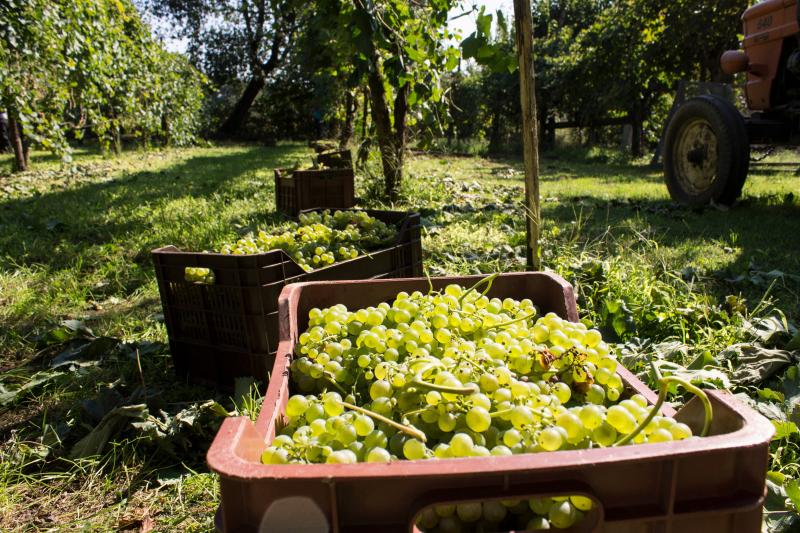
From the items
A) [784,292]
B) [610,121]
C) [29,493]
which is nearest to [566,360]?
[29,493]

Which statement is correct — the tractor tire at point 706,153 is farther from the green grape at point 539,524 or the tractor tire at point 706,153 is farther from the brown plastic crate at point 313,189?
the green grape at point 539,524

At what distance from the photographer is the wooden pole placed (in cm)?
254

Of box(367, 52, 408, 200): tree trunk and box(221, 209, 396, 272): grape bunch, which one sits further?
box(367, 52, 408, 200): tree trunk

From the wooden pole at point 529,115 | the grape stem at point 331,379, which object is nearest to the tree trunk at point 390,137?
the wooden pole at point 529,115

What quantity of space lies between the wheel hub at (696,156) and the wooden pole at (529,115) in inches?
145

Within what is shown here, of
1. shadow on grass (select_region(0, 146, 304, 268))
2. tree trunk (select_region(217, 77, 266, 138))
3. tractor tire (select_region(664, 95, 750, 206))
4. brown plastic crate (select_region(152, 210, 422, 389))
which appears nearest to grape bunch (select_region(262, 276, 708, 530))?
brown plastic crate (select_region(152, 210, 422, 389))

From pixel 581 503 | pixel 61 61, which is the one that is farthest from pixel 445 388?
pixel 61 61

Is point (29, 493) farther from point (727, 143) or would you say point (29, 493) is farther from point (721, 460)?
point (727, 143)

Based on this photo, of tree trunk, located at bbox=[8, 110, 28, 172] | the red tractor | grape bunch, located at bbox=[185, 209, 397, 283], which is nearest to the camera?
grape bunch, located at bbox=[185, 209, 397, 283]

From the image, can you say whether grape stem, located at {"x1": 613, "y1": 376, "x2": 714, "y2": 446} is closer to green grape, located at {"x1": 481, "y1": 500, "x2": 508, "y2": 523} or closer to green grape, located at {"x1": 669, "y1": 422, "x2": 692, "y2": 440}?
green grape, located at {"x1": 669, "y1": 422, "x2": 692, "y2": 440}

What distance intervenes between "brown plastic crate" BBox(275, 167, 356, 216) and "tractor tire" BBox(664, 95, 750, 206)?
11.8ft

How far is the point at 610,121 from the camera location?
1568cm

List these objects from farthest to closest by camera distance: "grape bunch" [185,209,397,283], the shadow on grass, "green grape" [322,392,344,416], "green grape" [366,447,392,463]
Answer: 1. the shadow on grass
2. "grape bunch" [185,209,397,283]
3. "green grape" [322,392,344,416]
4. "green grape" [366,447,392,463]

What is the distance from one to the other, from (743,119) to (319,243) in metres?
4.78
